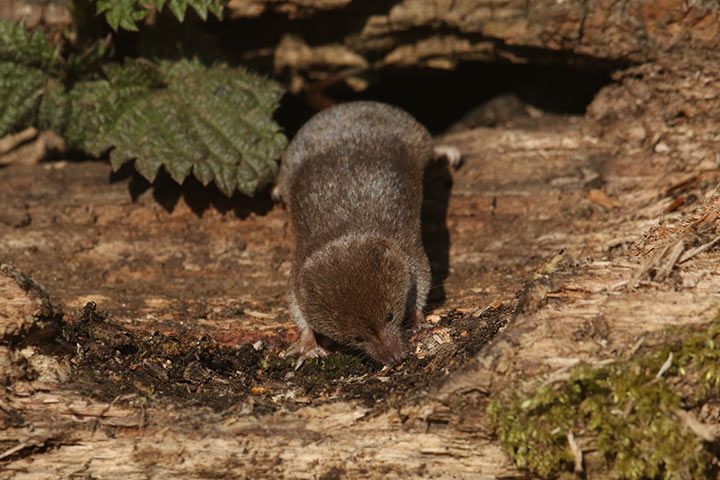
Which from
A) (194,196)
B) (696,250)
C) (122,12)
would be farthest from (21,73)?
(696,250)

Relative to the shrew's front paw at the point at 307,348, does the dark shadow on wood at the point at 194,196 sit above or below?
above

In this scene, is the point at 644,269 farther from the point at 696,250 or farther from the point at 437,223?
the point at 437,223

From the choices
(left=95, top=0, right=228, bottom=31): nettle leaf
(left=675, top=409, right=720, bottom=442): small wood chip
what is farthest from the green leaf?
(left=675, top=409, right=720, bottom=442): small wood chip

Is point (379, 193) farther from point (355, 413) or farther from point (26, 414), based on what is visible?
point (26, 414)

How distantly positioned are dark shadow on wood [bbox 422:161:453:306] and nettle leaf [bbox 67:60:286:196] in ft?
3.59

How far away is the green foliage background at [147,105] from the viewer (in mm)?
5855

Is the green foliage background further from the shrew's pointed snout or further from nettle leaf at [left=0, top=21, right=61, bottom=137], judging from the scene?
the shrew's pointed snout

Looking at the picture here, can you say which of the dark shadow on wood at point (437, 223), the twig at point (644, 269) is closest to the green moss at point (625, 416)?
the twig at point (644, 269)

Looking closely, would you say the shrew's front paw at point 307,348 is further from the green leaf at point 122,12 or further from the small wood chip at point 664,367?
the green leaf at point 122,12

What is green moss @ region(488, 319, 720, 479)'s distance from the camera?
3.40m

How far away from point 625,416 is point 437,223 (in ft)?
8.82

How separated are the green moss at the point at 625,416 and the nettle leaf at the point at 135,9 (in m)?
3.54

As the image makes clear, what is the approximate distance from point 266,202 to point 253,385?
2112 mm

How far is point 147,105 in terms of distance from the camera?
6.07 m
